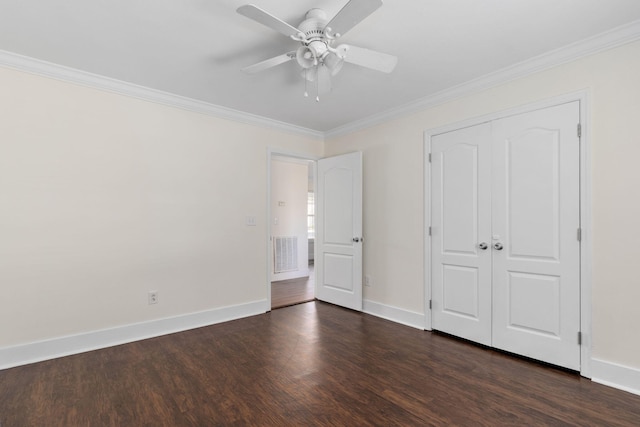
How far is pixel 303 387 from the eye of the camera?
86.0 inches

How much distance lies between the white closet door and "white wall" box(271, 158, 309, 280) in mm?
4171

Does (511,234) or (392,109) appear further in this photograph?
(392,109)

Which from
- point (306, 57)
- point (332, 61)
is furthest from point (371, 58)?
point (306, 57)

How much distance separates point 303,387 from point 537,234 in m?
2.28

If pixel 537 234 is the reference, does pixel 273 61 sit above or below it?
above

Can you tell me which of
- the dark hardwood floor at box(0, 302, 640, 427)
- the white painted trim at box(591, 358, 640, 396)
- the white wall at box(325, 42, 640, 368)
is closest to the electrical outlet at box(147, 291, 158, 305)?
the dark hardwood floor at box(0, 302, 640, 427)

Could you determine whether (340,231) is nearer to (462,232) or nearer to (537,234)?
(462,232)

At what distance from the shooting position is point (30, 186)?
8.52 feet

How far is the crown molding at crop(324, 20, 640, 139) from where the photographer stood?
2.17 metres

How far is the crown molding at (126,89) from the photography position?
99.6 inches

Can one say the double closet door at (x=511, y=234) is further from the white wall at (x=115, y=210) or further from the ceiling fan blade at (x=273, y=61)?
the white wall at (x=115, y=210)

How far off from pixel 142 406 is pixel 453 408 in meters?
Result: 2.02

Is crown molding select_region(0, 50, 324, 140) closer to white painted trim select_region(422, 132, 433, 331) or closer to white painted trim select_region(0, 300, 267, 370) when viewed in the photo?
white painted trim select_region(422, 132, 433, 331)

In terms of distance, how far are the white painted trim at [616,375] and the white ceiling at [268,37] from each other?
242 cm
